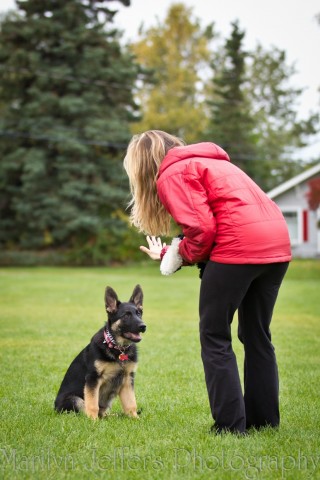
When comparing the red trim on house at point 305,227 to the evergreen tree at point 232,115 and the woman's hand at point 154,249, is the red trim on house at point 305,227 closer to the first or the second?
the evergreen tree at point 232,115

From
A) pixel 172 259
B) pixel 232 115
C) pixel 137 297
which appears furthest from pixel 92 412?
pixel 232 115

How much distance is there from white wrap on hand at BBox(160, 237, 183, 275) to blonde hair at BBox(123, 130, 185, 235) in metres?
0.21

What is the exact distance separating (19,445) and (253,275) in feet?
6.16

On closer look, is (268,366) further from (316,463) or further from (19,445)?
(19,445)

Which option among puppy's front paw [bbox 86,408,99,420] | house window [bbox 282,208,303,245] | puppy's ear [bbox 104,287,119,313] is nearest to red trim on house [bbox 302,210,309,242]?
house window [bbox 282,208,303,245]

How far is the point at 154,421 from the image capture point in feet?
15.7

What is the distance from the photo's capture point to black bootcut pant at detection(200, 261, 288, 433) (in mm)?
4035

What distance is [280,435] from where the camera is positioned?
13.8 feet

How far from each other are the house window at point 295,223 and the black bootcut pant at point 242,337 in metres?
29.3

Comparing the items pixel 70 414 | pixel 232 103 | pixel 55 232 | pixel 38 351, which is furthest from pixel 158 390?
pixel 232 103

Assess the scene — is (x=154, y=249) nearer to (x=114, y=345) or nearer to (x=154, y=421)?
(x=114, y=345)

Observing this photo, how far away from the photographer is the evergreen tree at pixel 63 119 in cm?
3431

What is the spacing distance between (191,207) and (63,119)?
32.6m

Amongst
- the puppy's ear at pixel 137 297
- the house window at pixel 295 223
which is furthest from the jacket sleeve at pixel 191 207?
the house window at pixel 295 223
